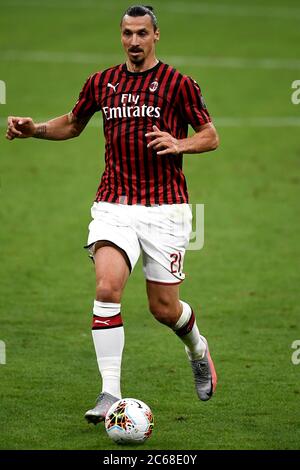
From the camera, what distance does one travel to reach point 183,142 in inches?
356

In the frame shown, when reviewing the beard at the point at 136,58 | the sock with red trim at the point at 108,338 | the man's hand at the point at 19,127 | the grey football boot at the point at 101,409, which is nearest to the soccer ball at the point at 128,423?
the grey football boot at the point at 101,409

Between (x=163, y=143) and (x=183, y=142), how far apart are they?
0.25 m

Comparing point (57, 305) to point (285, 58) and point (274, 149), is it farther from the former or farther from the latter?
point (285, 58)

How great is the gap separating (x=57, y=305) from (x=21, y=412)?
170 inches

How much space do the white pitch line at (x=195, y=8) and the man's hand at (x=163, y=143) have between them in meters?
23.6

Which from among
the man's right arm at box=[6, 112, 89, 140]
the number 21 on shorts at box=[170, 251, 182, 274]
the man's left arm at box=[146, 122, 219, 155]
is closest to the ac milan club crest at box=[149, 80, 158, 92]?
the man's left arm at box=[146, 122, 219, 155]

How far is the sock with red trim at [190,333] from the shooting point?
9.59 meters

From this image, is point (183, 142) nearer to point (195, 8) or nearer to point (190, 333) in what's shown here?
point (190, 333)

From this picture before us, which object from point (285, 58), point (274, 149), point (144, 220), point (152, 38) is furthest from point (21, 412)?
point (285, 58)

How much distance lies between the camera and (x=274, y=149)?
22719mm

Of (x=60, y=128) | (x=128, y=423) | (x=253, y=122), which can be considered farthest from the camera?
(x=253, y=122)

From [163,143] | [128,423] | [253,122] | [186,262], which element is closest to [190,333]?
[128,423]

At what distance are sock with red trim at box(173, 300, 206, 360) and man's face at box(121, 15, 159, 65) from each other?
204 centimetres

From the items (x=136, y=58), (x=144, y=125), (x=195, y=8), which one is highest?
(x=195, y=8)
